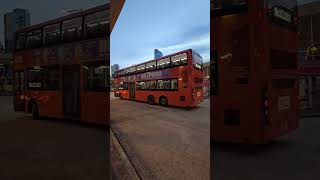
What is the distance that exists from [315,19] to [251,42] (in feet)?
40.9

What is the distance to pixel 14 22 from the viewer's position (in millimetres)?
3066

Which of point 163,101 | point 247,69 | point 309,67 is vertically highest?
point 309,67

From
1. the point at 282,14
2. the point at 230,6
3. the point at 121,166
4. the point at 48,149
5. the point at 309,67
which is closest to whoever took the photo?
the point at 48,149

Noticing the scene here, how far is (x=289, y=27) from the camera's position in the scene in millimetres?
4207

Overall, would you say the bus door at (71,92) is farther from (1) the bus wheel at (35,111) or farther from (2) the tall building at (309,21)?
(2) the tall building at (309,21)

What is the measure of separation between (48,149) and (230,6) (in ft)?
8.12

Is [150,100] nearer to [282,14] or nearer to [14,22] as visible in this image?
[14,22]

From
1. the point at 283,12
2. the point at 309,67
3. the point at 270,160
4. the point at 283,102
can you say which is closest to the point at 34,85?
the point at 270,160

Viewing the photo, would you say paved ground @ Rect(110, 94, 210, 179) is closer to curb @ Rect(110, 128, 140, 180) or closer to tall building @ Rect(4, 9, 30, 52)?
curb @ Rect(110, 128, 140, 180)

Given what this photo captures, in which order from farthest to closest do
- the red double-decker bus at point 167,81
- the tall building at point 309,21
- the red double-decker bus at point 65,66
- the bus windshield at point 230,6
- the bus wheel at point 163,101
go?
the tall building at point 309,21
the bus windshield at point 230,6
the red double-decker bus at point 65,66
the bus wheel at point 163,101
the red double-decker bus at point 167,81

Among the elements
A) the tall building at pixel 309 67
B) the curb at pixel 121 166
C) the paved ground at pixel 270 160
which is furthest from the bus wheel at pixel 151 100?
the tall building at pixel 309 67

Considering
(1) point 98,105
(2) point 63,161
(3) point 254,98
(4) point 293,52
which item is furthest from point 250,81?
(2) point 63,161

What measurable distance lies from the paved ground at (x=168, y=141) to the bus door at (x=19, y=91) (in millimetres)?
895

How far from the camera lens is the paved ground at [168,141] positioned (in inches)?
101
